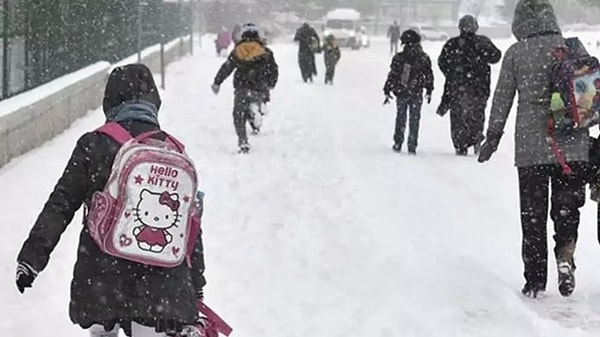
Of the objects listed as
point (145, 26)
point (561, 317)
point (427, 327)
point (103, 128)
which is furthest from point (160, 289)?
point (145, 26)

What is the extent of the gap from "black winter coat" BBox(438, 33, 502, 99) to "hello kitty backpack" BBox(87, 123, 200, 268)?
31.1ft

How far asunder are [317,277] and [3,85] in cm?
558

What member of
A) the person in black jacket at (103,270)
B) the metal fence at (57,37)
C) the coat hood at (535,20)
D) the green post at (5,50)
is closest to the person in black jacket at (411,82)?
the metal fence at (57,37)

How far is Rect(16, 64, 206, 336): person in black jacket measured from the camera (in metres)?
3.76

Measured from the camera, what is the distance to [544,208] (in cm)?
661

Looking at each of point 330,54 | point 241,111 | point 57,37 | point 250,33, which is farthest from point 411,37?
point 330,54

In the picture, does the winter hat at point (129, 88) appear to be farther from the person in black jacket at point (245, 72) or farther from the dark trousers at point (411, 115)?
the dark trousers at point (411, 115)

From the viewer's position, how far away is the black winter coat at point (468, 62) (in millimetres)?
12977

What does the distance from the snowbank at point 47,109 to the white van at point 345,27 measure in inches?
1702

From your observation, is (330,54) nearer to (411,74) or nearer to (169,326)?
(411,74)

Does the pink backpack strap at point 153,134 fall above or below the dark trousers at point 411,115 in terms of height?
above

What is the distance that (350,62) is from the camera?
43125 millimetres

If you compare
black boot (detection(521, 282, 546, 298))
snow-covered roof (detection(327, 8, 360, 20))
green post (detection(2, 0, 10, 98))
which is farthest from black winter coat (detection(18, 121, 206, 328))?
snow-covered roof (detection(327, 8, 360, 20))

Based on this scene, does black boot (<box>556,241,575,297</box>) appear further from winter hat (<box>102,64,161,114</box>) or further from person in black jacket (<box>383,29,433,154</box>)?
person in black jacket (<box>383,29,433,154</box>)
